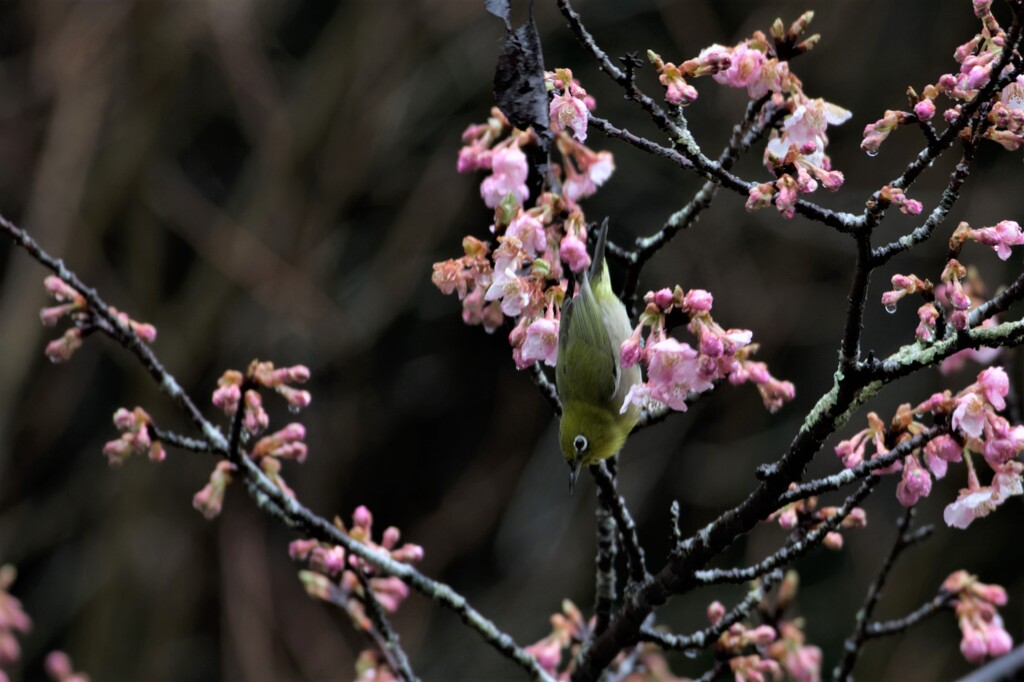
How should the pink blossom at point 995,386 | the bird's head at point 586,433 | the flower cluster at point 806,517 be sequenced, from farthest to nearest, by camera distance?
the bird's head at point 586,433 < the flower cluster at point 806,517 < the pink blossom at point 995,386

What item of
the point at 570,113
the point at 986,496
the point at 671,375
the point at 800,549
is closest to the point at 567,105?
the point at 570,113

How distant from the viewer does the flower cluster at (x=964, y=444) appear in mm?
1488

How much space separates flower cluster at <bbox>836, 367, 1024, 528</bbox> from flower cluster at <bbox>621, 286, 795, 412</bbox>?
0.79 feet

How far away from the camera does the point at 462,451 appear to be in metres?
8.05

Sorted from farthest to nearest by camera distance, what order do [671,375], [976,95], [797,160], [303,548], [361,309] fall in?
[361,309]
[303,548]
[671,375]
[797,160]
[976,95]

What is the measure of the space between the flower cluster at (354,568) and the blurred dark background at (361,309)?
4.05m

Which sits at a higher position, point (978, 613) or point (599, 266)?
point (599, 266)

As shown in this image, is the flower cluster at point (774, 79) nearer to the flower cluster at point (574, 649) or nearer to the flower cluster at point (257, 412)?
the flower cluster at point (257, 412)

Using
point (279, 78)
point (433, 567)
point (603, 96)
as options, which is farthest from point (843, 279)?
point (279, 78)

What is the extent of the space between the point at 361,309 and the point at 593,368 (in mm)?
4709

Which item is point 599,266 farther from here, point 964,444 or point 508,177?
point 964,444

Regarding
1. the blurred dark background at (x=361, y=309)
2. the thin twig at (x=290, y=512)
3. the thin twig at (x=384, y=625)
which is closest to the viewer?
the thin twig at (x=290, y=512)

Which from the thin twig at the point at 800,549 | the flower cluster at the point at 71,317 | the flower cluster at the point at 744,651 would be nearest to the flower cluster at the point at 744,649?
the flower cluster at the point at 744,651

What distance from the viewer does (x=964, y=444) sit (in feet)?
5.09
